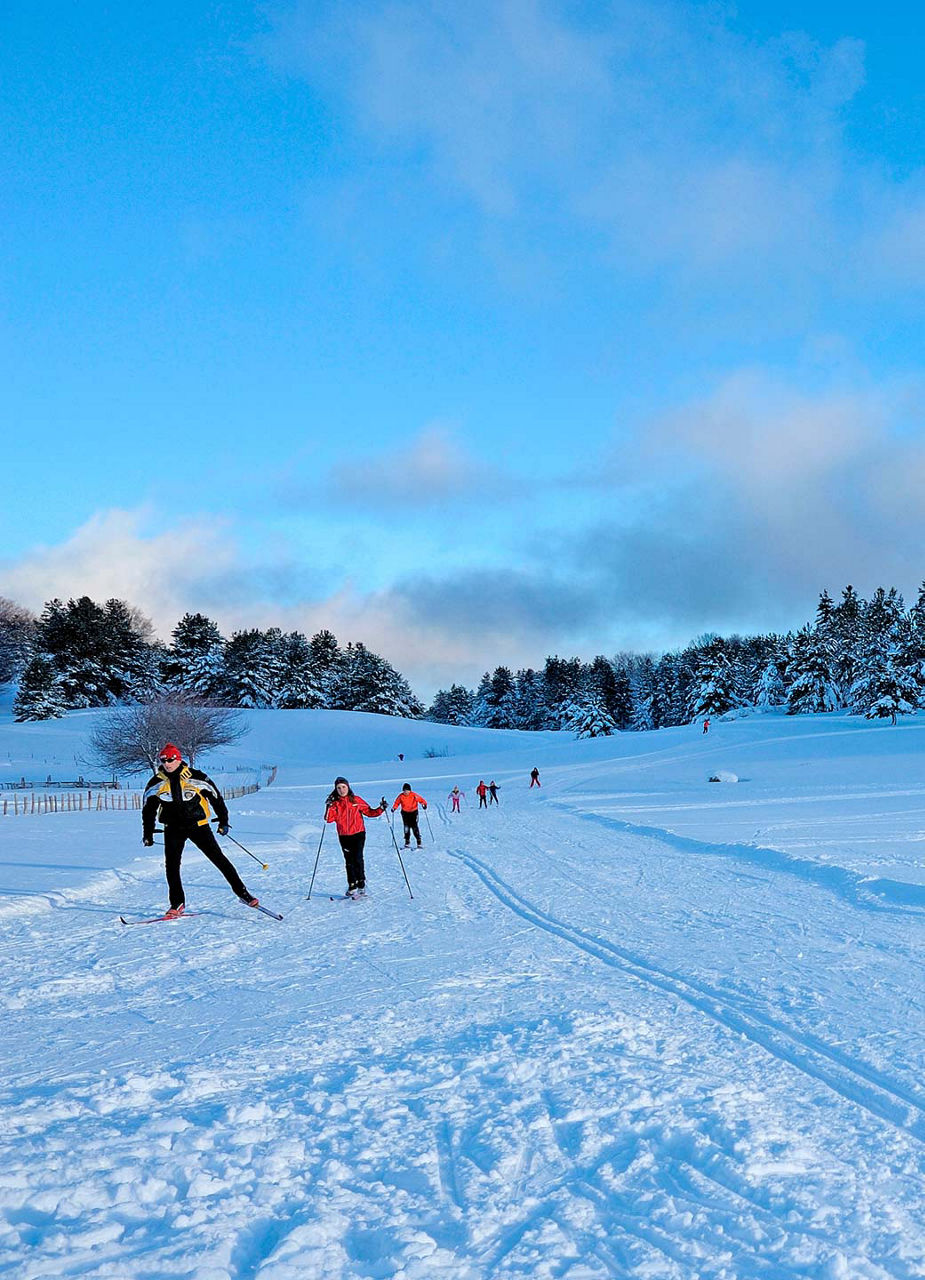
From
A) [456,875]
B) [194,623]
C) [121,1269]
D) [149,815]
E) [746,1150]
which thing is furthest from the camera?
[194,623]

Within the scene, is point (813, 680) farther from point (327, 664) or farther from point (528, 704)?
point (327, 664)

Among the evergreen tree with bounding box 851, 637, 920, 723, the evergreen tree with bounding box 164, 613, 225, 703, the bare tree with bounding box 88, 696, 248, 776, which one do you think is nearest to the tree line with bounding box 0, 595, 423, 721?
the evergreen tree with bounding box 164, 613, 225, 703

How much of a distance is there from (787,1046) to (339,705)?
346ft

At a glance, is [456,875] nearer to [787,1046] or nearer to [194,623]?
[787,1046]

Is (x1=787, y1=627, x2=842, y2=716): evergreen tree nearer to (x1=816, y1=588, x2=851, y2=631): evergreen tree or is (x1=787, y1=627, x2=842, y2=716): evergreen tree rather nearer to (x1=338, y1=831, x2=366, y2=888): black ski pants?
(x1=816, y1=588, x2=851, y2=631): evergreen tree

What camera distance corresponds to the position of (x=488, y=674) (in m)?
121

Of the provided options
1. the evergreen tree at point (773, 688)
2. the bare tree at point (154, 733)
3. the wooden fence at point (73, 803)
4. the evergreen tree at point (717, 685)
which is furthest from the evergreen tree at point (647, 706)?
the wooden fence at point (73, 803)

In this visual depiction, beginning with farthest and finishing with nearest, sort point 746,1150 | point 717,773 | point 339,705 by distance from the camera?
point 339,705, point 717,773, point 746,1150

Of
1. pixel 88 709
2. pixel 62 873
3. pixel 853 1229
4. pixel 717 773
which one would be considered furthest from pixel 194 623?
pixel 853 1229

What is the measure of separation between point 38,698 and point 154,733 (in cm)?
3405

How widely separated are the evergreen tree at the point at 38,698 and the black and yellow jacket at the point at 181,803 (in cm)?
7950

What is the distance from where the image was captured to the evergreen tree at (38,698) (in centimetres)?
8269

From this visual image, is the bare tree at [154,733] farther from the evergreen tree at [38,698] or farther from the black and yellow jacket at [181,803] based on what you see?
the black and yellow jacket at [181,803]

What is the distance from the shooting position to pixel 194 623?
9894cm
